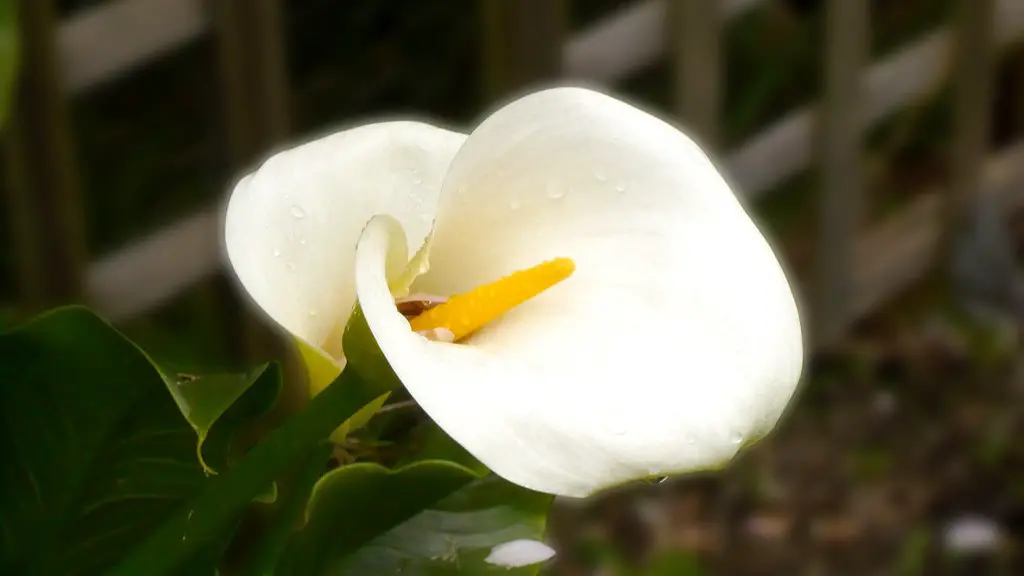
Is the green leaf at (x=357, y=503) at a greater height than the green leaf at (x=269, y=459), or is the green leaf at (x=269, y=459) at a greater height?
the green leaf at (x=269, y=459)

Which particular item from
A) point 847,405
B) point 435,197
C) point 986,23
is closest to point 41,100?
point 435,197

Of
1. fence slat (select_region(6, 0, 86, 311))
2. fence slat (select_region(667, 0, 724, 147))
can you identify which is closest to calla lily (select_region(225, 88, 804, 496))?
fence slat (select_region(6, 0, 86, 311))

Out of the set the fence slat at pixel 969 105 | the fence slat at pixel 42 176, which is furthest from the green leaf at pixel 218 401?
the fence slat at pixel 969 105

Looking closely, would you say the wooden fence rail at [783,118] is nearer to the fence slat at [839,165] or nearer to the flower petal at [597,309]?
the fence slat at [839,165]

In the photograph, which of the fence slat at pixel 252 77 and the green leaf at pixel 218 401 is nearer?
the green leaf at pixel 218 401

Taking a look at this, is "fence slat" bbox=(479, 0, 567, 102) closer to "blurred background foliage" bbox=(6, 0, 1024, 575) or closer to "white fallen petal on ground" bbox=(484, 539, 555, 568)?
"blurred background foliage" bbox=(6, 0, 1024, 575)

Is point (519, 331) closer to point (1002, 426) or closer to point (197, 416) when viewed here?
point (197, 416)

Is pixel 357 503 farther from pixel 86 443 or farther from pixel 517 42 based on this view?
pixel 517 42
